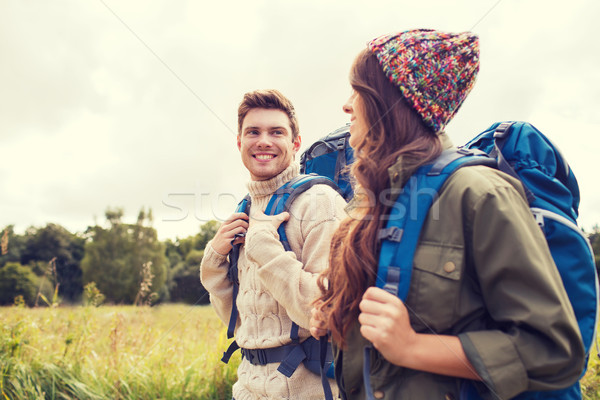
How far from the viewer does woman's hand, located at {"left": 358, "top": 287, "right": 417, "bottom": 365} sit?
1.24m

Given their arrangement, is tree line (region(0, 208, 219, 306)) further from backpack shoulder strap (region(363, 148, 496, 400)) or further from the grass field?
backpack shoulder strap (region(363, 148, 496, 400))

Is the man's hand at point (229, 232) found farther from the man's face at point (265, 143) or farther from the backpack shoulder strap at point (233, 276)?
the man's face at point (265, 143)

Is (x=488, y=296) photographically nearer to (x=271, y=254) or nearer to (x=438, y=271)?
(x=438, y=271)

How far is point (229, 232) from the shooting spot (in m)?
2.57

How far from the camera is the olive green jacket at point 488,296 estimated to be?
1156 millimetres

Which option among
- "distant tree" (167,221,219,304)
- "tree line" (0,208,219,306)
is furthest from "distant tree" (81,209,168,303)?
"distant tree" (167,221,219,304)

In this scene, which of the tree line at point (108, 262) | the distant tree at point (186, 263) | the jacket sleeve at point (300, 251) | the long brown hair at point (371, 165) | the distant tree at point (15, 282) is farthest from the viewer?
the distant tree at point (186, 263)

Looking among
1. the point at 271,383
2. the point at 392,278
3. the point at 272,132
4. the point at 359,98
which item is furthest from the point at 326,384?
the point at 272,132

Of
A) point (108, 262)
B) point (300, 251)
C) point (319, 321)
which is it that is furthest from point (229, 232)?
point (108, 262)

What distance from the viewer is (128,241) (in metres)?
56.5

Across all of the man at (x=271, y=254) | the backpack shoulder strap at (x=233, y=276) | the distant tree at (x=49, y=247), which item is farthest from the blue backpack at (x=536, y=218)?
the distant tree at (x=49, y=247)

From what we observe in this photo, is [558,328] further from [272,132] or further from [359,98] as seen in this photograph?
[272,132]

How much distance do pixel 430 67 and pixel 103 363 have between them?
5.00 meters

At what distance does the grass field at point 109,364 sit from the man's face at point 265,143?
8.86ft
